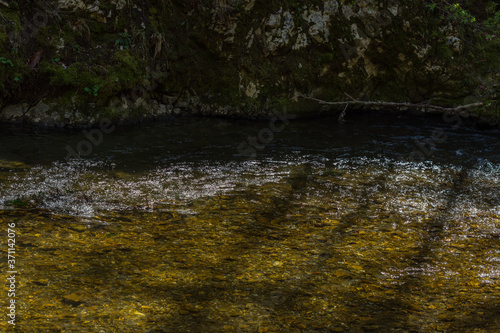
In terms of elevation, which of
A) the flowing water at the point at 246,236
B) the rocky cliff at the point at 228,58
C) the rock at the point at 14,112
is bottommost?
the flowing water at the point at 246,236

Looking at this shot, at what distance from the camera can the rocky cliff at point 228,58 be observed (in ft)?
32.1

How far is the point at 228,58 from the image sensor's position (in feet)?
38.7

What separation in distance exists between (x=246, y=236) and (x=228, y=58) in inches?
298

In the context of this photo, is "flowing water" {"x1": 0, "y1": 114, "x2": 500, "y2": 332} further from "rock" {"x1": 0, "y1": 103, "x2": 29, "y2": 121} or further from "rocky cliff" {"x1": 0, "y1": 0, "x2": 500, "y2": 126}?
"rocky cliff" {"x1": 0, "y1": 0, "x2": 500, "y2": 126}

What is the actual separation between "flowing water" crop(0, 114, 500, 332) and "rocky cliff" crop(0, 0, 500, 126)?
1440 mm

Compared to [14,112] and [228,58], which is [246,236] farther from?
[228,58]

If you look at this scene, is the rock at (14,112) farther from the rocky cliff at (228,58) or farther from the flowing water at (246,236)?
the flowing water at (246,236)

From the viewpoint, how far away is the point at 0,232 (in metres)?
4.86

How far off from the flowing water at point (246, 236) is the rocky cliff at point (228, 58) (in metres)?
1.44

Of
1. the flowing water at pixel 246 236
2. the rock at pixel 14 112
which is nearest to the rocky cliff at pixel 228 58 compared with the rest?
the rock at pixel 14 112

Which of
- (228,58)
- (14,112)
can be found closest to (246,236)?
(14,112)

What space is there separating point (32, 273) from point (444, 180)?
7.02m

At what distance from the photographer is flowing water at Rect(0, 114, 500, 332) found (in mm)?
3770

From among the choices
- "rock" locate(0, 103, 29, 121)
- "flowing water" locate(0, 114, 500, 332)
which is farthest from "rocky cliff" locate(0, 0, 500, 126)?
"flowing water" locate(0, 114, 500, 332)
